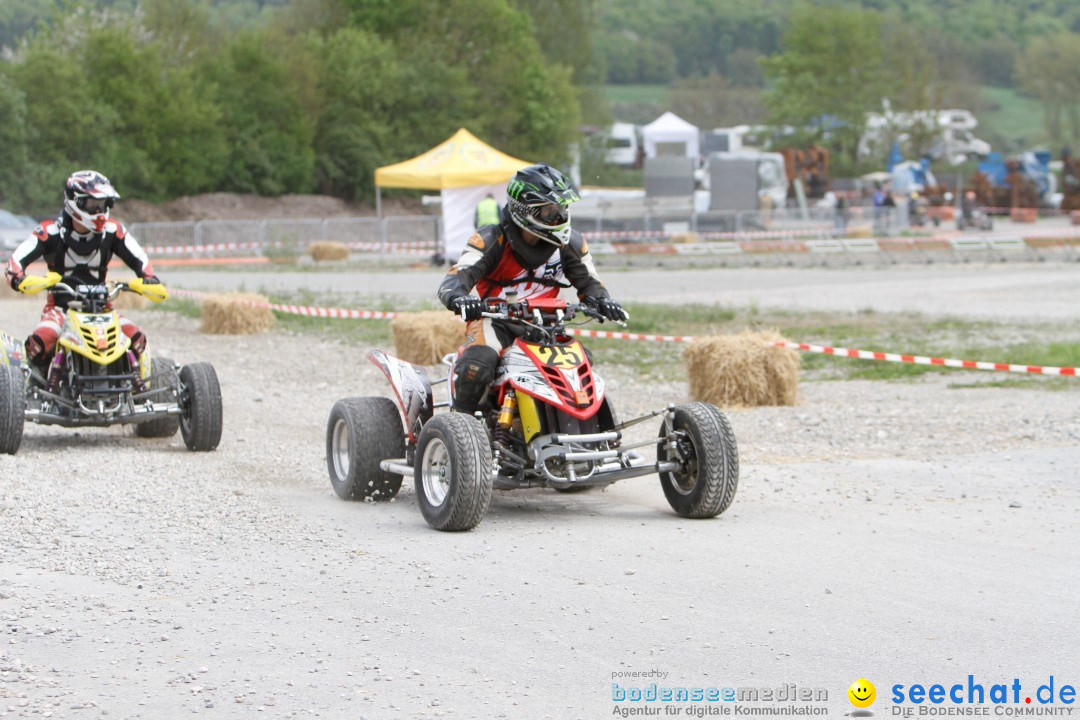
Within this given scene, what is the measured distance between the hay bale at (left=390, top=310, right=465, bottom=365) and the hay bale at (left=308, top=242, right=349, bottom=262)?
21609mm

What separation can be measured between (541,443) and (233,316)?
1257cm

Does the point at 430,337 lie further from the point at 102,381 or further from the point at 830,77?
the point at 830,77

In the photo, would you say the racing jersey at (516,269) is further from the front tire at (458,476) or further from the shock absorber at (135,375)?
the shock absorber at (135,375)

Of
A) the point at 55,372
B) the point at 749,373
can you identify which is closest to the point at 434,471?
the point at 55,372

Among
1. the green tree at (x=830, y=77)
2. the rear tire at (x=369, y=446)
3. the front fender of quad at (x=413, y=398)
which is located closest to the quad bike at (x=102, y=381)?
the rear tire at (x=369, y=446)

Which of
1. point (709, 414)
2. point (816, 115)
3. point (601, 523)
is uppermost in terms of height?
point (816, 115)

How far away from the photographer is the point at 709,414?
787cm

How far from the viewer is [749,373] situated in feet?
42.1

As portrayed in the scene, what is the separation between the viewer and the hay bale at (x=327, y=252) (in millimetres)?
37625

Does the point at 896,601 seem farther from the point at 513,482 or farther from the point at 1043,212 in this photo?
the point at 1043,212

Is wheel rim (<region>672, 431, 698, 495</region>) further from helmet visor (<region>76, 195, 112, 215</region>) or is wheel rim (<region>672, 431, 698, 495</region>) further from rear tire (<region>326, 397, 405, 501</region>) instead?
helmet visor (<region>76, 195, 112, 215</region>)

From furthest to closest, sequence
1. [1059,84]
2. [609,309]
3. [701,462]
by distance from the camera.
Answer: [1059,84], [609,309], [701,462]

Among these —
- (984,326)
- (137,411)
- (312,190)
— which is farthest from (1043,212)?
(137,411)

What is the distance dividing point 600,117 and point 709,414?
271 feet
